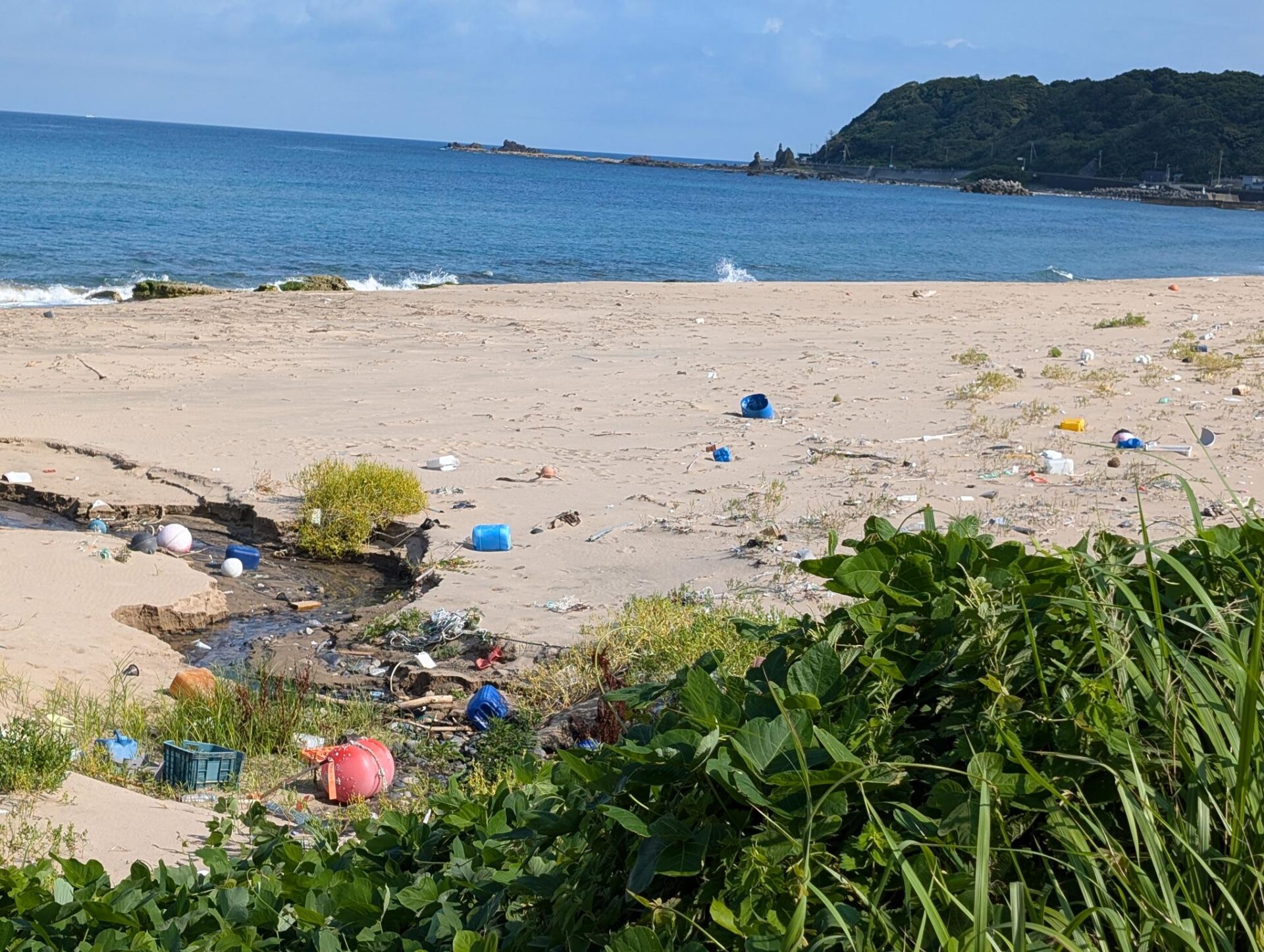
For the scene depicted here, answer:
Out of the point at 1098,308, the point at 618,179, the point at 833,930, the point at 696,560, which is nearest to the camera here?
the point at 833,930

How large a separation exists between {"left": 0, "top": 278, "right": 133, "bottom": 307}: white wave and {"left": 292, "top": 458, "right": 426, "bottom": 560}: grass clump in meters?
13.7

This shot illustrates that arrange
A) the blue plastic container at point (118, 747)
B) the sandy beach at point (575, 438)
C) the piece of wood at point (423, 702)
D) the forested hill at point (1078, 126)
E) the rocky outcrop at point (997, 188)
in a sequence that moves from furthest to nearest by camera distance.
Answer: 1. the forested hill at point (1078, 126)
2. the rocky outcrop at point (997, 188)
3. the sandy beach at point (575, 438)
4. the piece of wood at point (423, 702)
5. the blue plastic container at point (118, 747)

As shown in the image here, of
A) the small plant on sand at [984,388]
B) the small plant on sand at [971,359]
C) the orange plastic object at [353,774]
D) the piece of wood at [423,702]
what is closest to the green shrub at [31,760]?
the orange plastic object at [353,774]

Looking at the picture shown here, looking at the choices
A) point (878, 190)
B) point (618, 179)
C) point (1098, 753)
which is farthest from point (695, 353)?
point (878, 190)

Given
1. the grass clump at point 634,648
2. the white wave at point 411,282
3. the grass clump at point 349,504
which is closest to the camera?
the grass clump at point 634,648


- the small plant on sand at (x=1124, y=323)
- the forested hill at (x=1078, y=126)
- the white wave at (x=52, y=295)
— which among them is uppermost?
the forested hill at (x=1078, y=126)

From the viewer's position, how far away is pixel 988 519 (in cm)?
643

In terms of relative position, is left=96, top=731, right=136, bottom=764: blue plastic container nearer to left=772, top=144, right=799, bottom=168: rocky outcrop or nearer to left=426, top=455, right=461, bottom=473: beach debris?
left=426, top=455, right=461, bottom=473: beach debris

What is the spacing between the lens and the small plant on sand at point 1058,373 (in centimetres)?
1074

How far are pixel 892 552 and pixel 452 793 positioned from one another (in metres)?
1.13

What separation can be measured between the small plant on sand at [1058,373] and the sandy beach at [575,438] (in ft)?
0.28

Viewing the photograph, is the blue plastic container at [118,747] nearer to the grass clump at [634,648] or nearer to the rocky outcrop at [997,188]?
the grass clump at [634,648]

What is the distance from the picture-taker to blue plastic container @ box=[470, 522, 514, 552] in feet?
21.7

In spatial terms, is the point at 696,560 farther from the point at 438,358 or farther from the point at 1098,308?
the point at 1098,308
